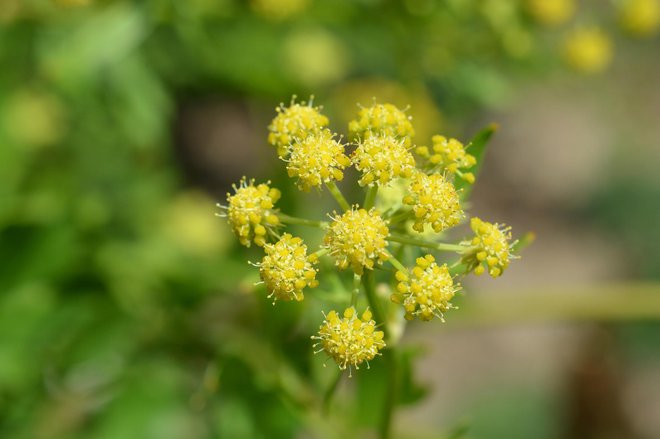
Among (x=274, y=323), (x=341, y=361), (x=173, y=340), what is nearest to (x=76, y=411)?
(x=173, y=340)

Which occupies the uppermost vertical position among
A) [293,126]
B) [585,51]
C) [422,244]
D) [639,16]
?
[639,16]

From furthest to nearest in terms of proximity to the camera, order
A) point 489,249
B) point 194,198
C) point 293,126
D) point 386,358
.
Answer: point 194,198 < point 386,358 < point 293,126 < point 489,249

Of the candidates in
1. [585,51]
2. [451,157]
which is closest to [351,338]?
[451,157]

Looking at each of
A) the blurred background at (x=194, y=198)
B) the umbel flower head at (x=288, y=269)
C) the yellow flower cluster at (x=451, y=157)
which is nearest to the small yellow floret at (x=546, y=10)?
the blurred background at (x=194, y=198)

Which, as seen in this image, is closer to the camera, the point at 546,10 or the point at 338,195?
the point at 338,195

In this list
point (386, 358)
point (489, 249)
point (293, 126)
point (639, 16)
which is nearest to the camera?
point (489, 249)

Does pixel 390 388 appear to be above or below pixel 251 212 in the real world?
→ below

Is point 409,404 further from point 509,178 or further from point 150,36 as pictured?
point 509,178

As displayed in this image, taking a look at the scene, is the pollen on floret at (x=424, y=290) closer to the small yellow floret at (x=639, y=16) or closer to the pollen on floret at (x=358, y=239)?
the pollen on floret at (x=358, y=239)

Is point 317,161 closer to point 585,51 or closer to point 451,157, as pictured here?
point 451,157
